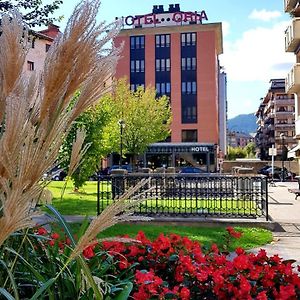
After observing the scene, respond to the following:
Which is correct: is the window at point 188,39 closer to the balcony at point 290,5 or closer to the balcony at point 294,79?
the balcony at point 290,5

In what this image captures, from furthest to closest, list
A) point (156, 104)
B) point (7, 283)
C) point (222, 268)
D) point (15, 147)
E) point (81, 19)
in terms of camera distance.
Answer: point (156, 104) → point (222, 268) → point (7, 283) → point (81, 19) → point (15, 147)

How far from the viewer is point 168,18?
62625 millimetres

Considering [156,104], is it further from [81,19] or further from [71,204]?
[81,19]

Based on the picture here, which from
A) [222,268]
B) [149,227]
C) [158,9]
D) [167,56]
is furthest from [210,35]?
[222,268]

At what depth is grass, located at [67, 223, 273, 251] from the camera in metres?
8.32

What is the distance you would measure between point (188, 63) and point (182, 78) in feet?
6.45

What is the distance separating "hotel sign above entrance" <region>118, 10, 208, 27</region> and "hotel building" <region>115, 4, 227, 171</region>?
1052mm

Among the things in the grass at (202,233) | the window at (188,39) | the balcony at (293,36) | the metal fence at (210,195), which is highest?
the window at (188,39)

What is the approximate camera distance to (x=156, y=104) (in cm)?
4472

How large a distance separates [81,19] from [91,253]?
5.64 feet

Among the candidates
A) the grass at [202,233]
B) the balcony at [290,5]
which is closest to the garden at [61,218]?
the grass at [202,233]

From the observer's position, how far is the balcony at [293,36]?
20875mm

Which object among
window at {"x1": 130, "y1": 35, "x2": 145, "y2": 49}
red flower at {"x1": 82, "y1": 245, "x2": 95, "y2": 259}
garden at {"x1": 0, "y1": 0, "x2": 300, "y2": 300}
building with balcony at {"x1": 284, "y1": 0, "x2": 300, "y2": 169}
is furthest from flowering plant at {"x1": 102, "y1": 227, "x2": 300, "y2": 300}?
window at {"x1": 130, "y1": 35, "x2": 145, "y2": 49}

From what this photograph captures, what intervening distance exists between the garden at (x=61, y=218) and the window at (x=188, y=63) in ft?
184
